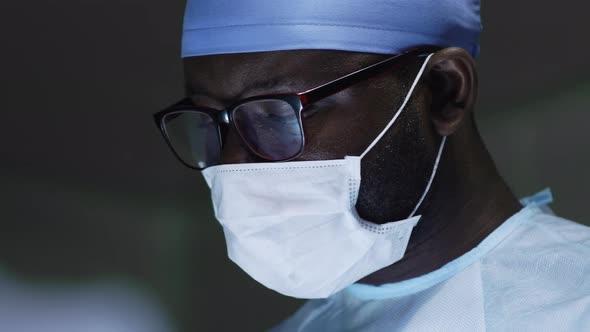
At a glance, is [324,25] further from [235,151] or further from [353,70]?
[235,151]

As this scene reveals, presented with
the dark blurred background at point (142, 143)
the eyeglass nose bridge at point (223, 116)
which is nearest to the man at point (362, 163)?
the eyeglass nose bridge at point (223, 116)

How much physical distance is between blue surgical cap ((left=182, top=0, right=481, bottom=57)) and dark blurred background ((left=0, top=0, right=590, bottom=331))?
63 centimetres

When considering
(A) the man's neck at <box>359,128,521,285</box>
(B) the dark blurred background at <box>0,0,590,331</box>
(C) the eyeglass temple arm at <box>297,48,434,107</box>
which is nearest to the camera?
(C) the eyeglass temple arm at <box>297,48,434,107</box>

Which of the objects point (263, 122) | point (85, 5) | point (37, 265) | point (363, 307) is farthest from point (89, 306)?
point (263, 122)

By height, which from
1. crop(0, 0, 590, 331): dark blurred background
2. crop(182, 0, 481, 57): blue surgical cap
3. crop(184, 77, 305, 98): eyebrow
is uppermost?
crop(182, 0, 481, 57): blue surgical cap

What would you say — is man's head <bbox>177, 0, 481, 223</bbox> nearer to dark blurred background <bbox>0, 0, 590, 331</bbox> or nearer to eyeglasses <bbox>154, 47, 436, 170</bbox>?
eyeglasses <bbox>154, 47, 436, 170</bbox>

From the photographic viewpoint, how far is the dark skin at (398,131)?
41.6 inches

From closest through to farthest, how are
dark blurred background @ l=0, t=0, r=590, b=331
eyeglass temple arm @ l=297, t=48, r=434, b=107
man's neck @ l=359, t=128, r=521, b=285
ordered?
eyeglass temple arm @ l=297, t=48, r=434, b=107
man's neck @ l=359, t=128, r=521, b=285
dark blurred background @ l=0, t=0, r=590, b=331

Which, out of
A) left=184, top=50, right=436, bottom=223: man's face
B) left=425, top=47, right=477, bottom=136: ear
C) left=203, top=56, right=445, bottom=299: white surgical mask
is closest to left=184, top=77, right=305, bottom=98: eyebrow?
left=184, top=50, right=436, bottom=223: man's face

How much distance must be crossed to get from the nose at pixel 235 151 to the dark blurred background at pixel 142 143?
725 mm

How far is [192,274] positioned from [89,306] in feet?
1.56

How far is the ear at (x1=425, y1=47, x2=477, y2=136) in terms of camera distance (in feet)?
3.61

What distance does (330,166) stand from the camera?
3.45 ft

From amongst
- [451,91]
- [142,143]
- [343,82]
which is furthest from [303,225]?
[142,143]
